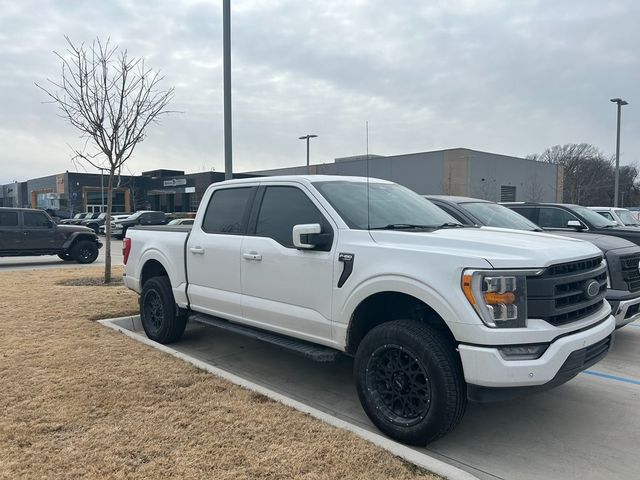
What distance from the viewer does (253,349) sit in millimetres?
6180

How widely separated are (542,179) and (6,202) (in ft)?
248

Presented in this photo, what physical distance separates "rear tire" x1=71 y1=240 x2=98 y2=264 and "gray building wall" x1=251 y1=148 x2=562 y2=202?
25.9 metres

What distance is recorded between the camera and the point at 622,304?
572 centimetres

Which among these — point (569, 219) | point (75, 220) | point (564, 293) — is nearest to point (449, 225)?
point (564, 293)

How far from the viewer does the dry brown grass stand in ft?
10.3

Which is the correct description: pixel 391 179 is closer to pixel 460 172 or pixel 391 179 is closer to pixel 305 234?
pixel 460 172

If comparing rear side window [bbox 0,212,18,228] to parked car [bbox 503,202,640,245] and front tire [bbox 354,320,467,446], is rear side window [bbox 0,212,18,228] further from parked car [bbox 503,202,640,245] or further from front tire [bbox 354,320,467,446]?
front tire [bbox 354,320,467,446]

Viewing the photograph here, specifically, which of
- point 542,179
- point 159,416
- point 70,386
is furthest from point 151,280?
point 542,179

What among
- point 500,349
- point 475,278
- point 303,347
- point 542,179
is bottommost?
point 303,347

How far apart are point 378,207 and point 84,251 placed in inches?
600

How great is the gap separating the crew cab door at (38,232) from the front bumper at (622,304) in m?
16.1

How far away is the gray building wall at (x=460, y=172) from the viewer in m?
43.2

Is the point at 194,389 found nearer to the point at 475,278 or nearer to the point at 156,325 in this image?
the point at 156,325

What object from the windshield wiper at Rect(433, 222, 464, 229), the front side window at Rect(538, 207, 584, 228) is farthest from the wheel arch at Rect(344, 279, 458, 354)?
the front side window at Rect(538, 207, 584, 228)
